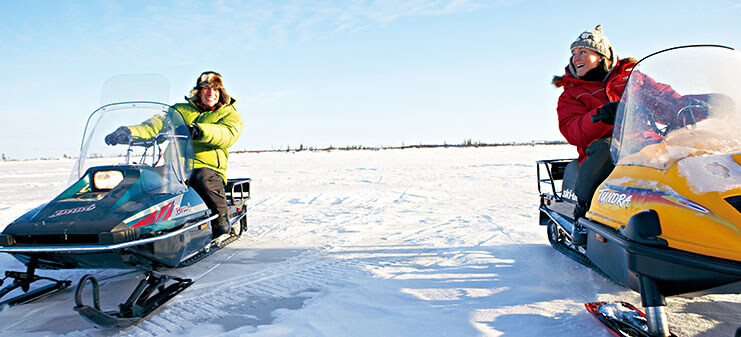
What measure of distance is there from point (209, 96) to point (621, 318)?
4.07m

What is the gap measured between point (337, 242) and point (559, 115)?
2582mm

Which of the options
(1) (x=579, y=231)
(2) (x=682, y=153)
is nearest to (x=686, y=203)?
(2) (x=682, y=153)

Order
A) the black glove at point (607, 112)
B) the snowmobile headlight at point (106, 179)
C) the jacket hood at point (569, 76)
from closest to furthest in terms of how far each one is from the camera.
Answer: the black glove at point (607, 112)
the snowmobile headlight at point (106, 179)
the jacket hood at point (569, 76)

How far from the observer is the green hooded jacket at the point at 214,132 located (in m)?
4.05

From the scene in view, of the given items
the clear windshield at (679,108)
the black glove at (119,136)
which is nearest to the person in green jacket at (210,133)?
the black glove at (119,136)

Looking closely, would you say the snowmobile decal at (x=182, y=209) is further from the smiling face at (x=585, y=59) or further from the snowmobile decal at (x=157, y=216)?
the smiling face at (x=585, y=59)

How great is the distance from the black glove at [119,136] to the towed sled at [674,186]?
350cm

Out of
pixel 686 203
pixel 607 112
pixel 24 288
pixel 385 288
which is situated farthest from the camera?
pixel 385 288

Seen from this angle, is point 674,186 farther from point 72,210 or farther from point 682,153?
point 72,210

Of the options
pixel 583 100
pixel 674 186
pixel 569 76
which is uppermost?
pixel 569 76

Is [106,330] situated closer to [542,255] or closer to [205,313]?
[205,313]

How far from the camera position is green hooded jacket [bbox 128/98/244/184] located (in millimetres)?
4052

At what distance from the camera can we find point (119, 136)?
3498 mm

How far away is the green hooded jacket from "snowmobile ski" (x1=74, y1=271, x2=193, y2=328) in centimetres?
141
